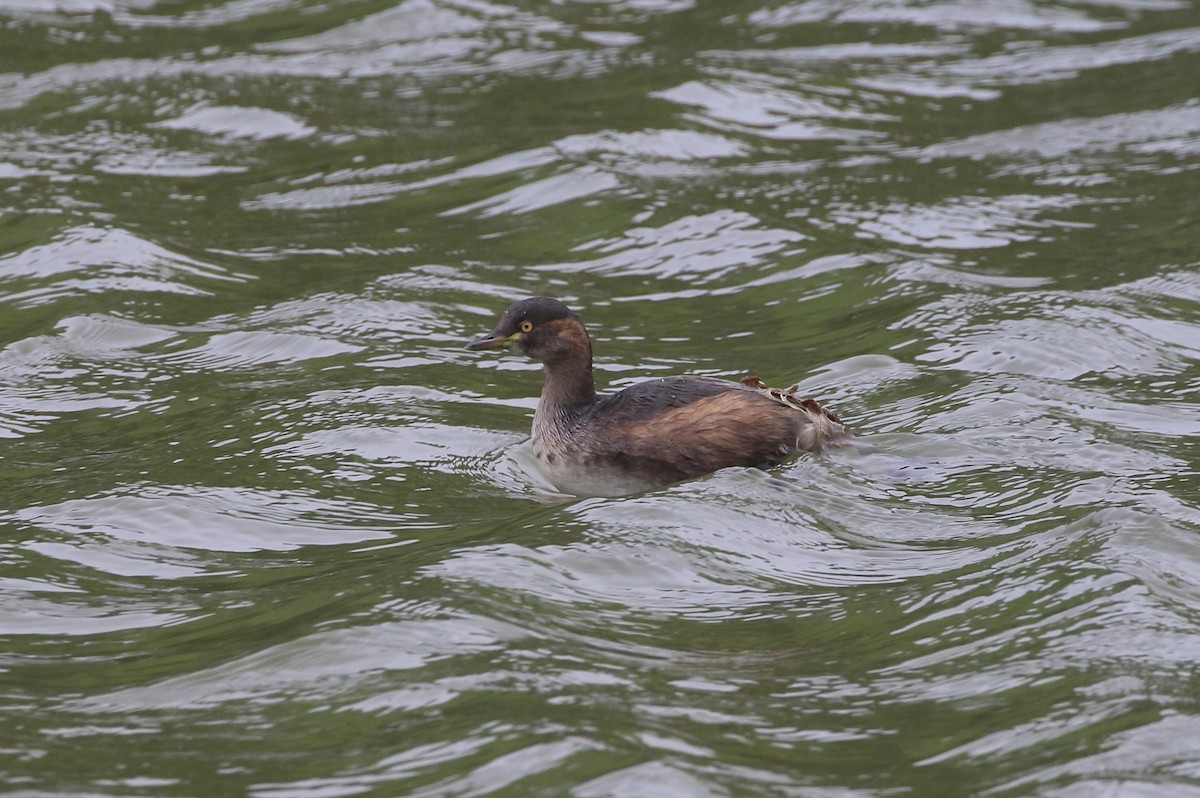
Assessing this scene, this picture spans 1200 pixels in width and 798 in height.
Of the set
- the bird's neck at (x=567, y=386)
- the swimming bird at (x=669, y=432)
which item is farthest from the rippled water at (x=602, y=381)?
the bird's neck at (x=567, y=386)

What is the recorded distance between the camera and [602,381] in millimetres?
9445

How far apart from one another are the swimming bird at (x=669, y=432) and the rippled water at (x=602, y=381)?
0.43ft

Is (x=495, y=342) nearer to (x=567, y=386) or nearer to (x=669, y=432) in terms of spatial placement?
(x=567, y=386)

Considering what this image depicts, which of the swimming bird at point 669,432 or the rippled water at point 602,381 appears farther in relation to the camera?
the swimming bird at point 669,432

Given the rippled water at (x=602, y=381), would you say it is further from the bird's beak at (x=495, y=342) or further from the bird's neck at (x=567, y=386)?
the bird's beak at (x=495, y=342)

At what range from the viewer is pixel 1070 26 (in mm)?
16188

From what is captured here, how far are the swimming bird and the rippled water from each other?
0.13 meters

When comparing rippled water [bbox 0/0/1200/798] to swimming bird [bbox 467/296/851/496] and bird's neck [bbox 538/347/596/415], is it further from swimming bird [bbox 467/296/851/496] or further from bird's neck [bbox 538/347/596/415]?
bird's neck [bbox 538/347/596/415]

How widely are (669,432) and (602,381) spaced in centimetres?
183

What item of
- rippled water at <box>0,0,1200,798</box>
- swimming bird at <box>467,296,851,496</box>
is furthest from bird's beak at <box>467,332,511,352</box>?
rippled water at <box>0,0,1200,798</box>

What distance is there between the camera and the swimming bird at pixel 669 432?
7.68 m

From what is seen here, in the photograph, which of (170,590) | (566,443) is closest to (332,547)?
(170,590)

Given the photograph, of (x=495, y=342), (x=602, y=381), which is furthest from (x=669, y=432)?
(x=602, y=381)

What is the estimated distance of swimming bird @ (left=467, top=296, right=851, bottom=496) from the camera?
25.2ft
